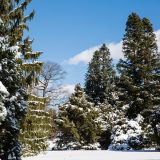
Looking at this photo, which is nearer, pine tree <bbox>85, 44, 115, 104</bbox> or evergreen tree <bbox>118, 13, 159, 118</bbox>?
evergreen tree <bbox>118, 13, 159, 118</bbox>

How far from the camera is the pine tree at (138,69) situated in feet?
127

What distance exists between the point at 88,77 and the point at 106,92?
3.42 meters

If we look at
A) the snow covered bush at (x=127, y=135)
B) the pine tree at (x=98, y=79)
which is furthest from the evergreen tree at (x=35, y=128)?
the pine tree at (x=98, y=79)

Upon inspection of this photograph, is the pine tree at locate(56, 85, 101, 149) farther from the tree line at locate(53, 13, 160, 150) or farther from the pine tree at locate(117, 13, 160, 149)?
the pine tree at locate(117, 13, 160, 149)

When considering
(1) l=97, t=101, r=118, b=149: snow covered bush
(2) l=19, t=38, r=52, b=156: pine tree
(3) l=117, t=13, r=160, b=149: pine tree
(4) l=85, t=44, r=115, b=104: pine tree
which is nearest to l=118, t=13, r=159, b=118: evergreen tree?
(3) l=117, t=13, r=160, b=149: pine tree

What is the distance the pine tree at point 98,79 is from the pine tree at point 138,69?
1803 cm

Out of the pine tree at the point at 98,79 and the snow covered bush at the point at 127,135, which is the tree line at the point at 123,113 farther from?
the pine tree at the point at 98,79

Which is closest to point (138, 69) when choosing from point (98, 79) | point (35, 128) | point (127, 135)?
point (127, 135)

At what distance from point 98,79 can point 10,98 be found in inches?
1611

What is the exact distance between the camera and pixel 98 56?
6028cm

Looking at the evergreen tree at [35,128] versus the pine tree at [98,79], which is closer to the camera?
the evergreen tree at [35,128]

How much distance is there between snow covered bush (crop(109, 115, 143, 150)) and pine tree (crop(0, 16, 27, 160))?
18.6m

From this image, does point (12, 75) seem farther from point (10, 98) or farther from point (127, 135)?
point (127, 135)

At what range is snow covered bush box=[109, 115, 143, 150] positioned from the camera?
37812mm
